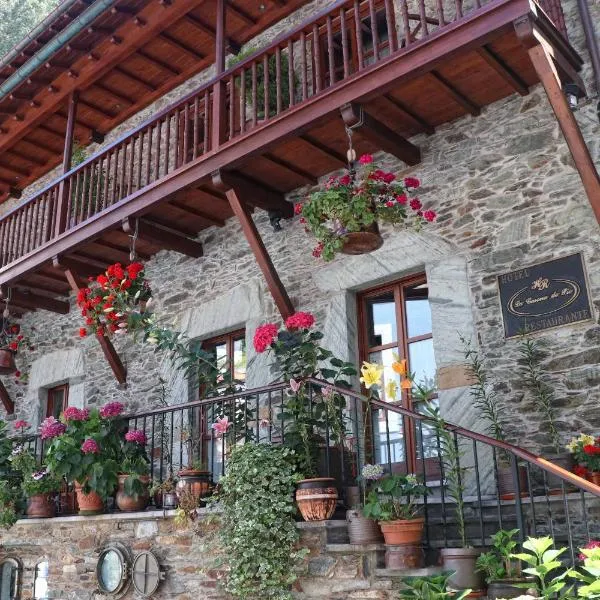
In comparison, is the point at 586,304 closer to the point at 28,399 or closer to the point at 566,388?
the point at 566,388

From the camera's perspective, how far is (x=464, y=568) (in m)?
3.84

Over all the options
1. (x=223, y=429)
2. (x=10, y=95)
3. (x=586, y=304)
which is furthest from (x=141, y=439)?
(x=10, y=95)

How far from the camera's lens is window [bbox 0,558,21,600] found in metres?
7.12

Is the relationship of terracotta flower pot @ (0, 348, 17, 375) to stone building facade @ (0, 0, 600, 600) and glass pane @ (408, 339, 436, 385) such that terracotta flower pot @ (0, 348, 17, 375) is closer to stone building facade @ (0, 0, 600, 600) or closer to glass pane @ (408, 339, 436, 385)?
stone building facade @ (0, 0, 600, 600)

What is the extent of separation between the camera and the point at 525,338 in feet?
17.4

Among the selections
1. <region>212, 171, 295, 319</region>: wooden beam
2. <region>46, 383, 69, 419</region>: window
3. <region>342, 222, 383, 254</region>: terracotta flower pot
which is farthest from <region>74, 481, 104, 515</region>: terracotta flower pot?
<region>46, 383, 69, 419</region>: window

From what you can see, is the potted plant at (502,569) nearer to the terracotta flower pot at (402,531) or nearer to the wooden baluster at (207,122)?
the terracotta flower pot at (402,531)

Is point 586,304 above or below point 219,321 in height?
below

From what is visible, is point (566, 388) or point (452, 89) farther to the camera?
point (452, 89)

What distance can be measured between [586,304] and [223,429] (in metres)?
2.78

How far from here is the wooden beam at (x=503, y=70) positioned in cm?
514

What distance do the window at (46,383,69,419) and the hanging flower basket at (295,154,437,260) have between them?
5.47m

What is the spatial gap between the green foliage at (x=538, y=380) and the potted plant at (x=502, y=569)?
134 cm

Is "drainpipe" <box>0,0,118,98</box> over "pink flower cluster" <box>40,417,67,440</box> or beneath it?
over
